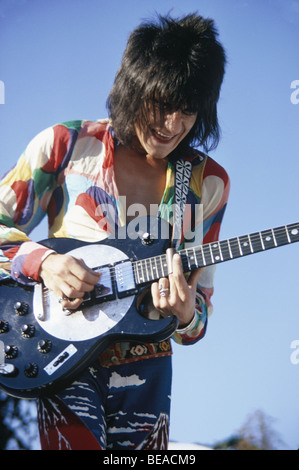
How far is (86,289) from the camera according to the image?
2279 mm

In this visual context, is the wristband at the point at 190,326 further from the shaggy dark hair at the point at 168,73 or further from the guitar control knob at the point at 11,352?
the shaggy dark hair at the point at 168,73

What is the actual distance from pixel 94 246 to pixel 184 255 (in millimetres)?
359

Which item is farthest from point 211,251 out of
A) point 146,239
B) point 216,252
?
point 146,239

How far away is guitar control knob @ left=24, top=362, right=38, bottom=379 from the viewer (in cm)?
214

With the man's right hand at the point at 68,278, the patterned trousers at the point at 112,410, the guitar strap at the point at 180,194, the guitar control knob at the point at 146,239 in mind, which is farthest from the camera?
the guitar strap at the point at 180,194

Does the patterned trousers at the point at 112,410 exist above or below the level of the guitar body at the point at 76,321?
below

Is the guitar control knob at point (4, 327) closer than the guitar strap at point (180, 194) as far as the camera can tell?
Yes

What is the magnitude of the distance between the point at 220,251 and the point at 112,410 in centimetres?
72

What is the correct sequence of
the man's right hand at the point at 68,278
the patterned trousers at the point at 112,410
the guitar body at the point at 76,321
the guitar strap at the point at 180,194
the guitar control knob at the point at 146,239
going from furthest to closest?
the guitar strap at the point at 180,194, the guitar control knob at the point at 146,239, the man's right hand at the point at 68,278, the guitar body at the point at 76,321, the patterned trousers at the point at 112,410

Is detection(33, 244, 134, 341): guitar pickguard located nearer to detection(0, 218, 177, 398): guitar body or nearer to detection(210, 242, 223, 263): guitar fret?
detection(0, 218, 177, 398): guitar body

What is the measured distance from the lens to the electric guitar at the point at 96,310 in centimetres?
215

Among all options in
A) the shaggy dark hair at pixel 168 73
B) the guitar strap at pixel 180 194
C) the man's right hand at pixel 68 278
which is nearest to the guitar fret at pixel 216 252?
the guitar strap at pixel 180 194
